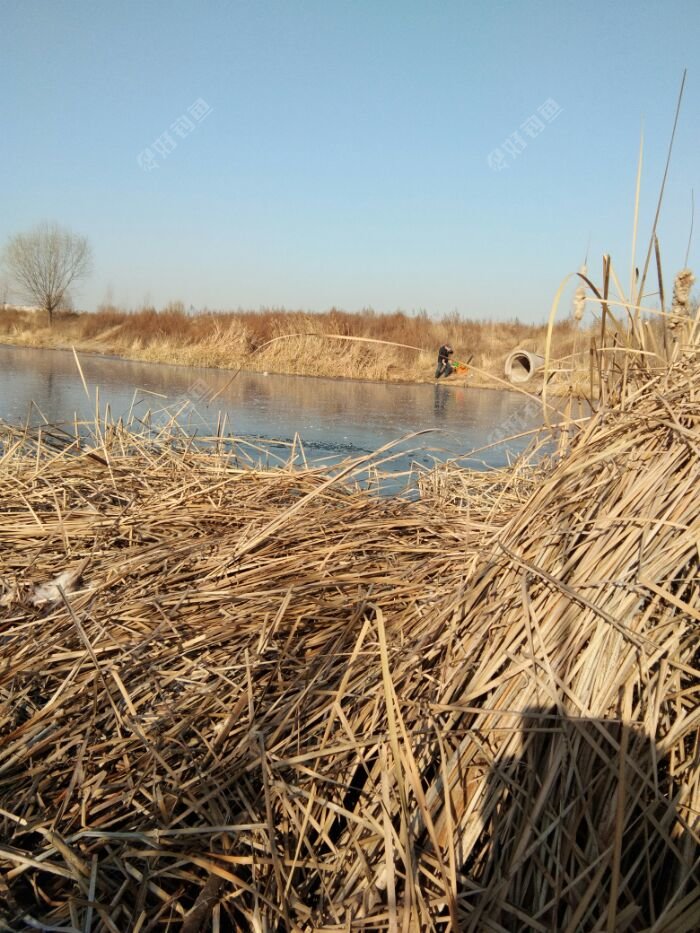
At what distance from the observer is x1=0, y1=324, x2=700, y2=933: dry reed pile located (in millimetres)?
1039

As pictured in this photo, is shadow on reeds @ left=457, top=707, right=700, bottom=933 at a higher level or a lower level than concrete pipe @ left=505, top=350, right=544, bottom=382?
lower

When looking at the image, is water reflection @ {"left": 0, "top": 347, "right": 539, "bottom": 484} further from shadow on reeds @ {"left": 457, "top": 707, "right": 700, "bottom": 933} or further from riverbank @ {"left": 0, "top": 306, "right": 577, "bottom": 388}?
shadow on reeds @ {"left": 457, "top": 707, "right": 700, "bottom": 933}

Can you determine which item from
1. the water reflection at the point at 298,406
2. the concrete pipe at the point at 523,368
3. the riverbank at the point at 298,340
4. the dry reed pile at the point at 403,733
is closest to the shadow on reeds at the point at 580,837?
the dry reed pile at the point at 403,733

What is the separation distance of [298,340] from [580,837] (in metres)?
18.2

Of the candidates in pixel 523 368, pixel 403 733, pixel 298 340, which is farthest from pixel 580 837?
pixel 298 340

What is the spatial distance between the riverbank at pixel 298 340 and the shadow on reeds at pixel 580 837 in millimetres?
14606

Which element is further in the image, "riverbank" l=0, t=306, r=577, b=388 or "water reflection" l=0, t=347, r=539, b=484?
"riverbank" l=0, t=306, r=577, b=388

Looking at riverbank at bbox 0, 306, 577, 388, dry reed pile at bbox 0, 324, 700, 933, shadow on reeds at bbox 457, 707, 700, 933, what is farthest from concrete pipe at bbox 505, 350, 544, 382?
riverbank at bbox 0, 306, 577, 388

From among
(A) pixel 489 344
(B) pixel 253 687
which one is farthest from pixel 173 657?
(A) pixel 489 344

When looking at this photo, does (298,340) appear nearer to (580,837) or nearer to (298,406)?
(298,406)

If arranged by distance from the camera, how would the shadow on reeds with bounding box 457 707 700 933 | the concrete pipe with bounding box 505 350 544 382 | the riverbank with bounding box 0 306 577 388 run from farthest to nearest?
the riverbank with bounding box 0 306 577 388
the concrete pipe with bounding box 505 350 544 382
the shadow on reeds with bounding box 457 707 700 933

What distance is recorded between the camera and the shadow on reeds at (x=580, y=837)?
100 centimetres

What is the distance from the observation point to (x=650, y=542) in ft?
4.11

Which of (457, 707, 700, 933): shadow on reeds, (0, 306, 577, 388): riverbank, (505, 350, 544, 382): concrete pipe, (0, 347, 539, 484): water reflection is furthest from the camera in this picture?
(0, 306, 577, 388): riverbank
